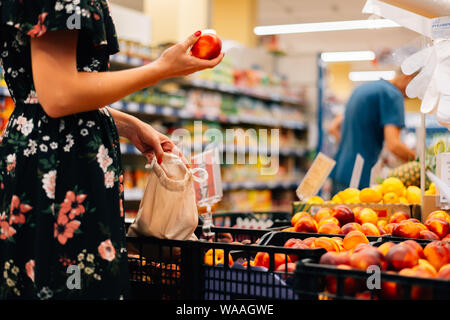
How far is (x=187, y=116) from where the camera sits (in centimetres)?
562

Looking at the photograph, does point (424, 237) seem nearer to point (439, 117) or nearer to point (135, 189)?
point (439, 117)

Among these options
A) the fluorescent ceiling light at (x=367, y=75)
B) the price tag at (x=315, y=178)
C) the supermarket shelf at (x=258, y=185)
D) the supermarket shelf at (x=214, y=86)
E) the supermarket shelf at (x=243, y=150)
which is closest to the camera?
the price tag at (x=315, y=178)

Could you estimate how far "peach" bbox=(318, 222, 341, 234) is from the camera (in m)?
1.67

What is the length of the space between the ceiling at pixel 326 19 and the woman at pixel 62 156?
8.19 metres

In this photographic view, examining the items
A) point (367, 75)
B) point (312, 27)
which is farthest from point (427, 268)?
point (367, 75)

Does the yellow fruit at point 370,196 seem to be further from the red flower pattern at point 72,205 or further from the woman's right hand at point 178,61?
the red flower pattern at point 72,205

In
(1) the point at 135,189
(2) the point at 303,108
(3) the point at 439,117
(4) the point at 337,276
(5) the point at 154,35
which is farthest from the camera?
(2) the point at 303,108

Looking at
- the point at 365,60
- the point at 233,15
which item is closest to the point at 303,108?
the point at 233,15

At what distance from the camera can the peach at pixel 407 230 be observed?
5.04 ft

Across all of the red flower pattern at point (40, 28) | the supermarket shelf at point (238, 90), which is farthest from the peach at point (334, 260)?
the supermarket shelf at point (238, 90)

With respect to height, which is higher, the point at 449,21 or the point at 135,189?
the point at 449,21

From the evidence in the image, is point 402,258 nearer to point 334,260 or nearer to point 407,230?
point 334,260

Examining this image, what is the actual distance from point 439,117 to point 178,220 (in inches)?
31.1
